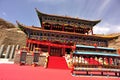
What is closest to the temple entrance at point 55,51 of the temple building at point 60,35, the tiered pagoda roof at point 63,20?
the temple building at point 60,35

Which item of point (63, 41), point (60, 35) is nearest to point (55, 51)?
point (63, 41)

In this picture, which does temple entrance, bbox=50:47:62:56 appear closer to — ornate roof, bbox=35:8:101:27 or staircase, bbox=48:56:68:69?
staircase, bbox=48:56:68:69

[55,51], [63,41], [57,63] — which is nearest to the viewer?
[57,63]

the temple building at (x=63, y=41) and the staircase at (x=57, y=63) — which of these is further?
the temple building at (x=63, y=41)

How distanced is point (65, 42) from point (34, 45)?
6.02 metres

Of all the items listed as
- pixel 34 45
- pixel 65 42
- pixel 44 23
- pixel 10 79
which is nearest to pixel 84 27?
pixel 65 42

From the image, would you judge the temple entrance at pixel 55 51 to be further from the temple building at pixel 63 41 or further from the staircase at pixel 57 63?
the staircase at pixel 57 63

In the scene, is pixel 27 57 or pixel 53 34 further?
pixel 53 34

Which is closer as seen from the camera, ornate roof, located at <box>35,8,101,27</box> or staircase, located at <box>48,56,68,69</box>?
staircase, located at <box>48,56,68,69</box>

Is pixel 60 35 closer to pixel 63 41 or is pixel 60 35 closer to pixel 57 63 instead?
pixel 63 41

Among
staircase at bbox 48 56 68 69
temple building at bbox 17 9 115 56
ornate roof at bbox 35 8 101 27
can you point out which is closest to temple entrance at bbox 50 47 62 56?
temple building at bbox 17 9 115 56

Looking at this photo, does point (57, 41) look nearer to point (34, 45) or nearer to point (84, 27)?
point (34, 45)

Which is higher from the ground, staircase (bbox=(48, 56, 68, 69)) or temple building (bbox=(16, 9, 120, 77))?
temple building (bbox=(16, 9, 120, 77))

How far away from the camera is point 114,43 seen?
46.6 meters
